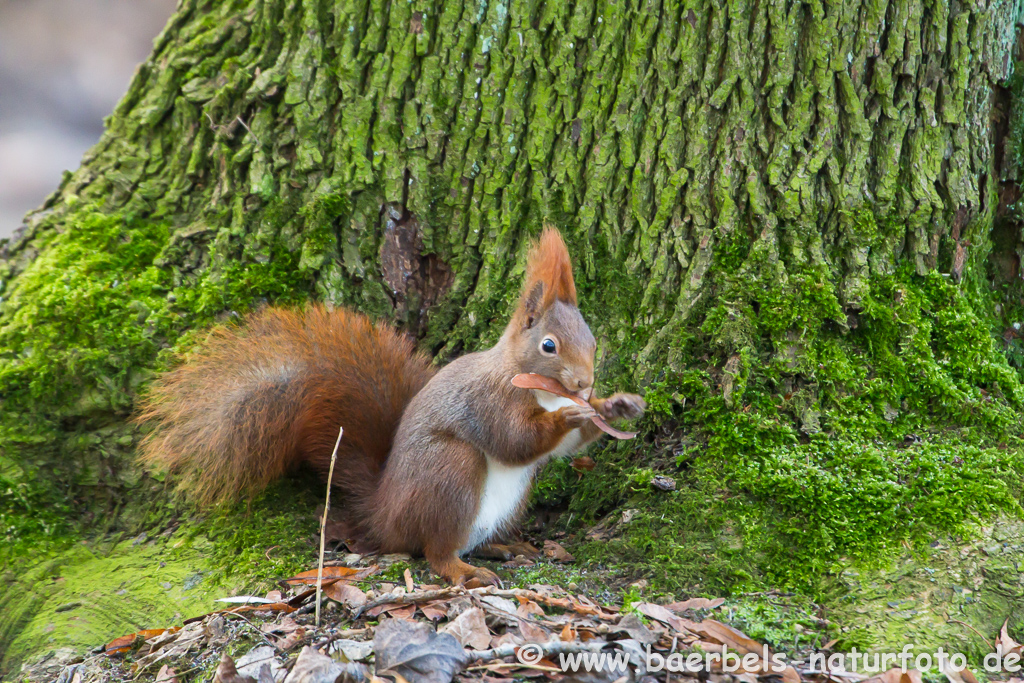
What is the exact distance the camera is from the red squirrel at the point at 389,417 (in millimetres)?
2006

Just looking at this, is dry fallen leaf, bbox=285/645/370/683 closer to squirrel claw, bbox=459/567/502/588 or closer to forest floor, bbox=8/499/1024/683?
forest floor, bbox=8/499/1024/683

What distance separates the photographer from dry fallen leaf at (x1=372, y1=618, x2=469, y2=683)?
1.40 meters

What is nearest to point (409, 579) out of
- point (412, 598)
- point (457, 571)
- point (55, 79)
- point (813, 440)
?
point (457, 571)

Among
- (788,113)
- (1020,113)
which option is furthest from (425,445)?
(1020,113)

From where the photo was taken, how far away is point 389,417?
2291 millimetres

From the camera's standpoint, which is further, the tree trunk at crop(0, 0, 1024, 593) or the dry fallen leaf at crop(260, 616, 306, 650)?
the tree trunk at crop(0, 0, 1024, 593)

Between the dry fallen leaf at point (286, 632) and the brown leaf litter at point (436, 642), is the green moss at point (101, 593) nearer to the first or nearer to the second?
the brown leaf litter at point (436, 642)

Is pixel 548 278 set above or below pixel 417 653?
above

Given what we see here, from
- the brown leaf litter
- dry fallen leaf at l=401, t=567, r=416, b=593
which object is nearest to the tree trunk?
the brown leaf litter

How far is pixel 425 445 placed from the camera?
2.04m

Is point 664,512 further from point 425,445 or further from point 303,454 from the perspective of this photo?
point 303,454

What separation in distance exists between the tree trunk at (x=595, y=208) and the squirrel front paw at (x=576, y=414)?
0.24 m

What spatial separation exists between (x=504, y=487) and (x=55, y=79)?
14.8 ft

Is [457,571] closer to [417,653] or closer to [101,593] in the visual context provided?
[417,653]
